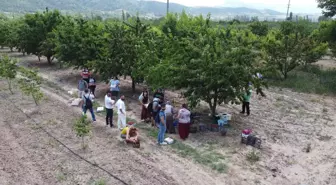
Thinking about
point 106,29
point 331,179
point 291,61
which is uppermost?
point 106,29

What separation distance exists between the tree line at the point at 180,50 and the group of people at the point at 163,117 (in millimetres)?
1017

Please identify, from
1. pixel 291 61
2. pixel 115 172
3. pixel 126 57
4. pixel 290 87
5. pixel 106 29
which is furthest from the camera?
pixel 291 61

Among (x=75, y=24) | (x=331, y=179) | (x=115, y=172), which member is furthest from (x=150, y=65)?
(x=75, y=24)

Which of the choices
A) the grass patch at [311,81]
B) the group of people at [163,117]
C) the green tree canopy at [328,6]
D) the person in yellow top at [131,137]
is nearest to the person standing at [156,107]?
the group of people at [163,117]

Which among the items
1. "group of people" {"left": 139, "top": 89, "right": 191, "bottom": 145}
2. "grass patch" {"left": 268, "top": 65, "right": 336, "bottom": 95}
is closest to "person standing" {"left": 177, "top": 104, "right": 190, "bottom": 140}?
"group of people" {"left": 139, "top": 89, "right": 191, "bottom": 145}

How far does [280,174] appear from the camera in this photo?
10297mm

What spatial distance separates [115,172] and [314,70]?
2195 centimetres

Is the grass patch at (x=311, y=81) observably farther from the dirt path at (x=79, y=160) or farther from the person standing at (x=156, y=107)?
the dirt path at (x=79, y=160)

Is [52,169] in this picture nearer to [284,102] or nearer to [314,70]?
[284,102]

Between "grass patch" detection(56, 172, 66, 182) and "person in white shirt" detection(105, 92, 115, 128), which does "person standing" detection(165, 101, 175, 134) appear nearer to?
"person in white shirt" detection(105, 92, 115, 128)

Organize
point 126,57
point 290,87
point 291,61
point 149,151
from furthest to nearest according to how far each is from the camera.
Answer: point 291,61
point 290,87
point 126,57
point 149,151

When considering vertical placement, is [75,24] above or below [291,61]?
above

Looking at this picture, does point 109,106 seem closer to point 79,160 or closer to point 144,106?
point 144,106

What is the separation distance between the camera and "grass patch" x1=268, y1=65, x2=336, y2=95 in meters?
21.0
